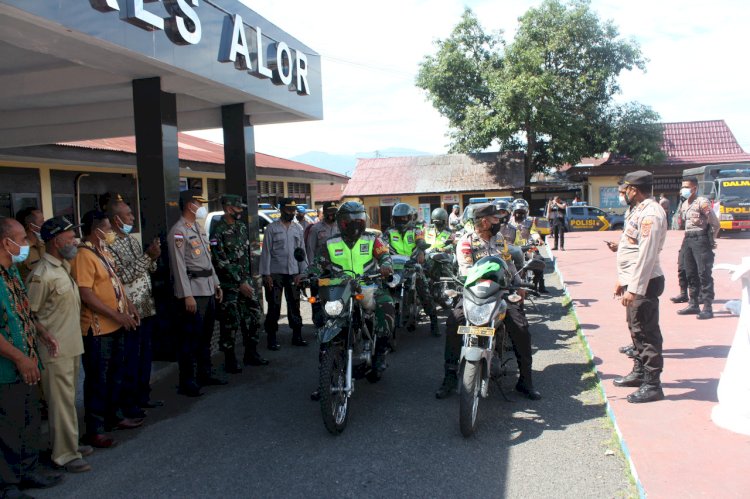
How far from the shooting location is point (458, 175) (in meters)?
35.3

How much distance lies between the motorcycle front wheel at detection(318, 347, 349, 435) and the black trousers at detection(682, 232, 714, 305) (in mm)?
5962

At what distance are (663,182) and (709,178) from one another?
9.28 m

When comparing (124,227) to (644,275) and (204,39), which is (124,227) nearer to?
(204,39)

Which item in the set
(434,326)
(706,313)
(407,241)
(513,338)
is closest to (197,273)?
(513,338)

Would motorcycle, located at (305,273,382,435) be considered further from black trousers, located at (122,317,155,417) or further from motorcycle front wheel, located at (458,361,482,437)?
black trousers, located at (122,317,155,417)

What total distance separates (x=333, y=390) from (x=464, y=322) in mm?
1458

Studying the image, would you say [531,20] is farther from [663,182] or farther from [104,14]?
[104,14]

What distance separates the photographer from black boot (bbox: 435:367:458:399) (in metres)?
5.47

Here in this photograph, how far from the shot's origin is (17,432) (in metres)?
3.80

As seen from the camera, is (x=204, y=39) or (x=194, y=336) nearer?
(x=194, y=336)

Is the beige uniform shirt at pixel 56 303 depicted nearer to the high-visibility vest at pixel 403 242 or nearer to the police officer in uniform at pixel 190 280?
the police officer in uniform at pixel 190 280

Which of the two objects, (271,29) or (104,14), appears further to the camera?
(271,29)

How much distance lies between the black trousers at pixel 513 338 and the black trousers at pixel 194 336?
2518 mm

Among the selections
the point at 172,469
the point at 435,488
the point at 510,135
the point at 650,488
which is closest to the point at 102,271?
the point at 172,469
